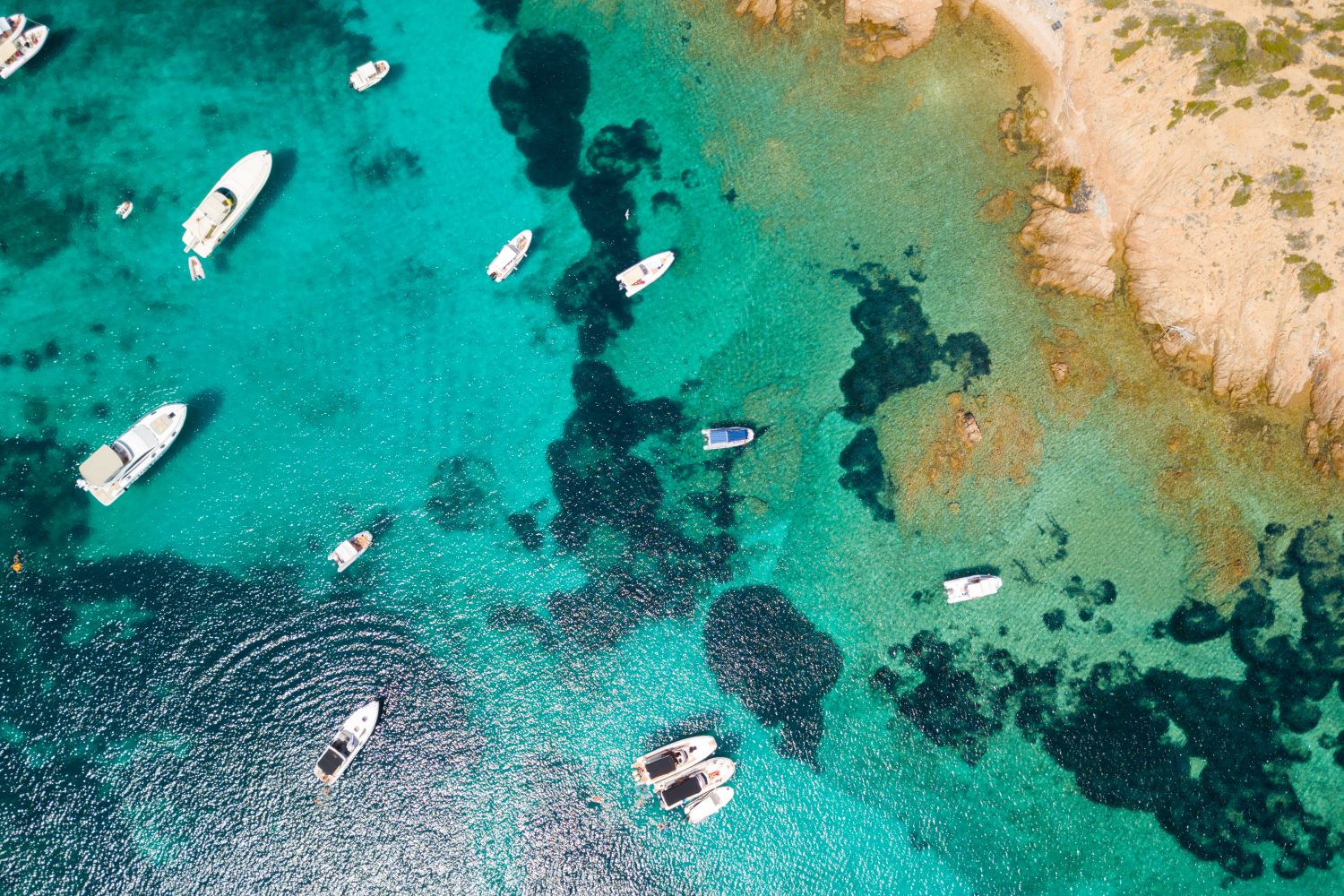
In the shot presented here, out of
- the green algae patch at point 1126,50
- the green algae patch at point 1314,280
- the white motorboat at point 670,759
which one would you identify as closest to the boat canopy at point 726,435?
the white motorboat at point 670,759

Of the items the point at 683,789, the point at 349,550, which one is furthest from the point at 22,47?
the point at 683,789

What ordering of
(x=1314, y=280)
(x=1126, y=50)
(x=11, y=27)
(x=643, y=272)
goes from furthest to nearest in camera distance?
(x=11, y=27)
(x=643, y=272)
(x=1126, y=50)
(x=1314, y=280)

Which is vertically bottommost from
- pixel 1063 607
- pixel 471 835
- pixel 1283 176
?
pixel 471 835

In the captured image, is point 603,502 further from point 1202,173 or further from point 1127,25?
point 1127,25

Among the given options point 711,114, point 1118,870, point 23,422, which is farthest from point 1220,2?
point 23,422

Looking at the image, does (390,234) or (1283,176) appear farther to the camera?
(390,234)

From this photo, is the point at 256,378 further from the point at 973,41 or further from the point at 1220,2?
the point at 1220,2

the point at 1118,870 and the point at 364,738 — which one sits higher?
the point at 364,738
